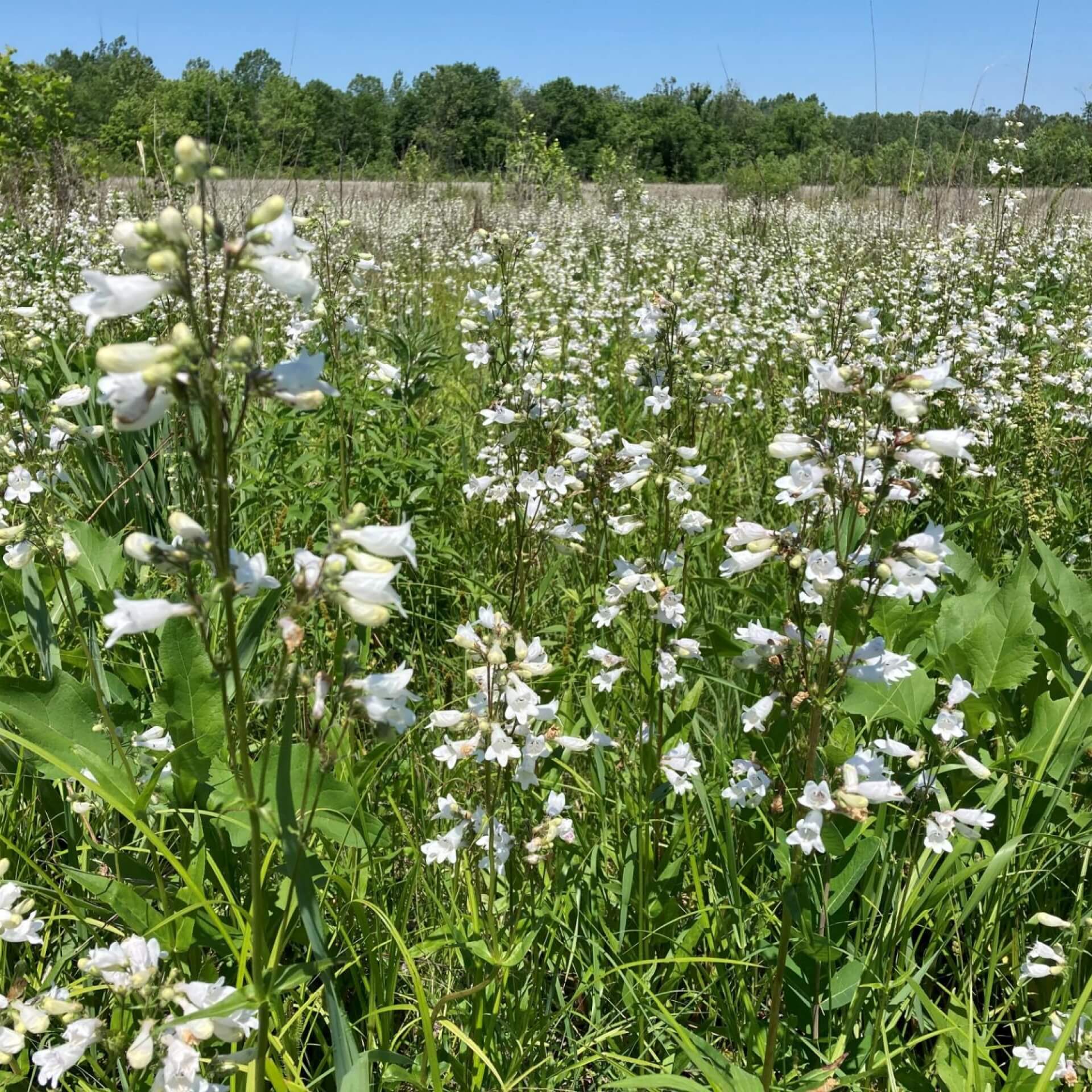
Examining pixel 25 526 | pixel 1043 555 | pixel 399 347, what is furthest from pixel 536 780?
pixel 399 347

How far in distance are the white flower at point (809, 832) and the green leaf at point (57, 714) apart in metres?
1.44

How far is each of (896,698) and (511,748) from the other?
1.07m

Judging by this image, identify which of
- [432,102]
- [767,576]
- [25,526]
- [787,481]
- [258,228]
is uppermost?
[432,102]

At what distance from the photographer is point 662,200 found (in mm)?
18359

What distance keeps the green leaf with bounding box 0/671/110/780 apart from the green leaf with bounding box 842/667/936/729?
1787 millimetres

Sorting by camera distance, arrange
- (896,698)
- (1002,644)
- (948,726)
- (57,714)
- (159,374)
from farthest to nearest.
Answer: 1. (1002,644)
2. (896,698)
3. (57,714)
4. (948,726)
5. (159,374)

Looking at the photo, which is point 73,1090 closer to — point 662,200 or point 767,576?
point 767,576

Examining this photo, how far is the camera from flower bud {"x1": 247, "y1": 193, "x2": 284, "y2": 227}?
1135 millimetres

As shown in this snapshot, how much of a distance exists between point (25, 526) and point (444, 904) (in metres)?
1.33

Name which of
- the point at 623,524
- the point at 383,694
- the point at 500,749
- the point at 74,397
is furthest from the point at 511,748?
the point at 74,397

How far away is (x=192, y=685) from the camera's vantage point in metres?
2.12

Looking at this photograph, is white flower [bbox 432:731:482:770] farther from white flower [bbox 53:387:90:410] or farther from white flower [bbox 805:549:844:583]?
white flower [bbox 53:387:90:410]

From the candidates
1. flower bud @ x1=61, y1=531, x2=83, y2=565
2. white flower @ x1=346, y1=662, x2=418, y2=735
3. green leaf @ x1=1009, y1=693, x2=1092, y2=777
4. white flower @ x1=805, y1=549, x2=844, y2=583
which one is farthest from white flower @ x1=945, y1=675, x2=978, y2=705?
flower bud @ x1=61, y1=531, x2=83, y2=565

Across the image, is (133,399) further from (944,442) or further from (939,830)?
(939,830)
